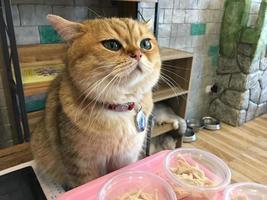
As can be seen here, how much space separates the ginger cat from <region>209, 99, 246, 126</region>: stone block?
185cm

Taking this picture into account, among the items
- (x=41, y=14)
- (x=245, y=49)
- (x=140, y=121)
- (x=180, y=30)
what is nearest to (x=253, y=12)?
(x=245, y=49)

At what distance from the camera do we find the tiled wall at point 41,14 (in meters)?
1.24

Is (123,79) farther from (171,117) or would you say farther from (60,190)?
(171,117)

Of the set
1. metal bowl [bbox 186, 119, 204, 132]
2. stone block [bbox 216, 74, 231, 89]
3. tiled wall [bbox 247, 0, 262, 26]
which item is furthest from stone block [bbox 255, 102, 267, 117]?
tiled wall [bbox 247, 0, 262, 26]

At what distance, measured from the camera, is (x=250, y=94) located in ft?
7.75

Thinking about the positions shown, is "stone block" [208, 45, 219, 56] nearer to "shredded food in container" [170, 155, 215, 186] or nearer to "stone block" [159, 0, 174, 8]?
"stone block" [159, 0, 174, 8]

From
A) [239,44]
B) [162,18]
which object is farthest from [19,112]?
[239,44]

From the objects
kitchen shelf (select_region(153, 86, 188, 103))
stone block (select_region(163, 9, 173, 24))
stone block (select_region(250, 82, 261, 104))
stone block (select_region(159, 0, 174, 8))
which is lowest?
stone block (select_region(250, 82, 261, 104))

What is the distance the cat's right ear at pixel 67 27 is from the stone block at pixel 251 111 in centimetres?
221

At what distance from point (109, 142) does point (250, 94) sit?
6.86ft

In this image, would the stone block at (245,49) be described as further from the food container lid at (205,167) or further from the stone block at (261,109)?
the food container lid at (205,167)

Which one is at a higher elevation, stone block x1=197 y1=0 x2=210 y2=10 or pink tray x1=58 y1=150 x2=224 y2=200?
stone block x1=197 y1=0 x2=210 y2=10

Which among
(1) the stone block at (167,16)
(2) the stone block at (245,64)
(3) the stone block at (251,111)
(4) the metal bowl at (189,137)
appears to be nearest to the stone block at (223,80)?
(2) the stone block at (245,64)

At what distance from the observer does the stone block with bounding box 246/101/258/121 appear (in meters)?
2.43
